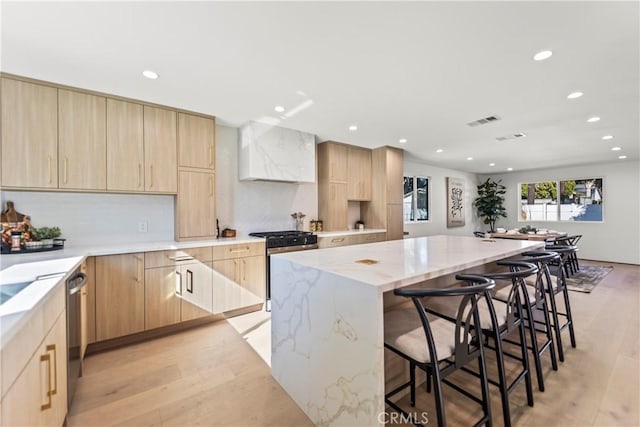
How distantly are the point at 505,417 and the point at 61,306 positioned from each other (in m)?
2.57

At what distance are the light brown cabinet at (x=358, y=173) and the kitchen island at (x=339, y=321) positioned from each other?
290 centimetres

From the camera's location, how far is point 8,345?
867 millimetres

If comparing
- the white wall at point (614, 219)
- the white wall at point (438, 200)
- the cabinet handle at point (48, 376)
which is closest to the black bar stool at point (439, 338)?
the cabinet handle at point (48, 376)

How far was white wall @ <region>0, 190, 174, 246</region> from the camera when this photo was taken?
2.63 meters

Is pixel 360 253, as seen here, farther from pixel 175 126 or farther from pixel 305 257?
pixel 175 126

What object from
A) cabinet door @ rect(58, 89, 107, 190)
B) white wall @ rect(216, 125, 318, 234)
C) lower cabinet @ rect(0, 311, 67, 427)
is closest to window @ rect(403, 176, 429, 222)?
white wall @ rect(216, 125, 318, 234)

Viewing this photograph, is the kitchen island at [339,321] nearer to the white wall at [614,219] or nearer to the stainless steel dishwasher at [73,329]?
the stainless steel dishwasher at [73,329]

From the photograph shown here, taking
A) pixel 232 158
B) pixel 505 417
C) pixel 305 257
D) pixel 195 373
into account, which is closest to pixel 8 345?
pixel 305 257

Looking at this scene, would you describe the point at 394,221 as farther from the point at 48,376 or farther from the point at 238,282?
the point at 48,376

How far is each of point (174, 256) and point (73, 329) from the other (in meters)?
1.08

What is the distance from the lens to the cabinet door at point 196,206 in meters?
3.18

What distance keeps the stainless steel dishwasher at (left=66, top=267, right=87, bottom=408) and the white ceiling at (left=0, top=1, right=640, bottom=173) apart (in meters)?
1.61

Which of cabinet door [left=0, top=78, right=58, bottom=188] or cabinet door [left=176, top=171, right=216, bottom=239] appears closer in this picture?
cabinet door [left=0, top=78, right=58, bottom=188]

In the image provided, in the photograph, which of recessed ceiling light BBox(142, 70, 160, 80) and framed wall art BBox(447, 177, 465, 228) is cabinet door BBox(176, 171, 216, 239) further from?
framed wall art BBox(447, 177, 465, 228)
